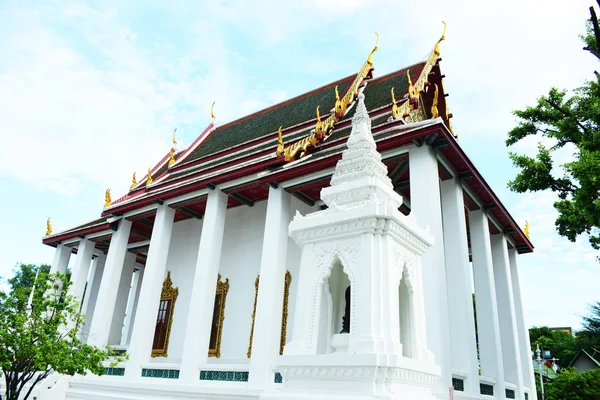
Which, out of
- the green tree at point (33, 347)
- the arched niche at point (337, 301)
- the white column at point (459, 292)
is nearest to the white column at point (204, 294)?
the green tree at point (33, 347)

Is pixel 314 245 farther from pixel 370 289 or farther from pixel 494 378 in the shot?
pixel 494 378

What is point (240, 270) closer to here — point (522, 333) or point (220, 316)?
point (220, 316)

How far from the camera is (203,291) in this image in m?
9.11

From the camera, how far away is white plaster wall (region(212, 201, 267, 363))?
386 inches

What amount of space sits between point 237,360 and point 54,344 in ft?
12.4

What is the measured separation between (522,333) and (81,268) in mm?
11581

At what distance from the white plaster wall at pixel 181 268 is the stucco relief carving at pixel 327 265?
7367 mm

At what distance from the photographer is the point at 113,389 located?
31.3ft

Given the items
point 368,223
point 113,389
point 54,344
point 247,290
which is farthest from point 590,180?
point 113,389

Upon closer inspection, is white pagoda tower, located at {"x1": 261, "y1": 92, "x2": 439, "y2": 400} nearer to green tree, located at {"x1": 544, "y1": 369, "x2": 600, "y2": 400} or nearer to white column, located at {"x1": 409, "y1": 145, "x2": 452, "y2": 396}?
white column, located at {"x1": 409, "y1": 145, "x2": 452, "y2": 396}

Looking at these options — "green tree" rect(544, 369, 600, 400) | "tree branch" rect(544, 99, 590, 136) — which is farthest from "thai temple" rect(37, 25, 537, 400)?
"tree branch" rect(544, 99, 590, 136)

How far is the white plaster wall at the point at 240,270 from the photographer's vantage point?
9812mm

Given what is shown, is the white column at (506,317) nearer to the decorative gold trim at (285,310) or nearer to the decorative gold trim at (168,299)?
the decorative gold trim at (285,310)

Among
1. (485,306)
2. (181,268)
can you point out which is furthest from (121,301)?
(485,306)
